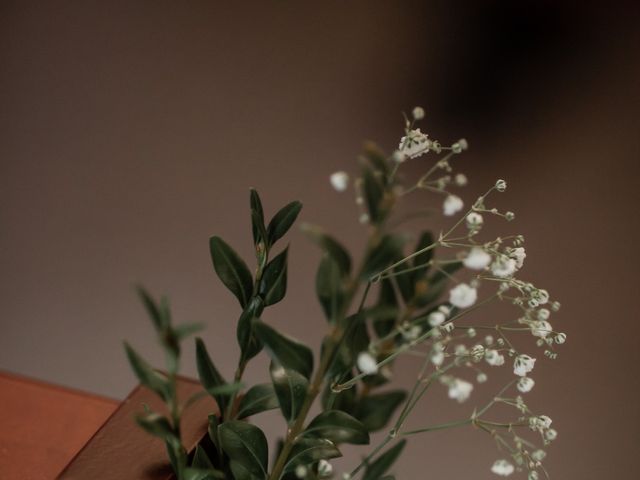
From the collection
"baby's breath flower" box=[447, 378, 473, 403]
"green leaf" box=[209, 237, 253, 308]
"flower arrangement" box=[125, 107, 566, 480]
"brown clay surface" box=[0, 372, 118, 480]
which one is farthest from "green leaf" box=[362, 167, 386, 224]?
"brown clay surface" box=[0, 372, 118, 480]

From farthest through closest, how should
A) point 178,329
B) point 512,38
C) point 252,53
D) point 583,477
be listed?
point 583,477 < point 252,53 < point 512,38 < point 178,329

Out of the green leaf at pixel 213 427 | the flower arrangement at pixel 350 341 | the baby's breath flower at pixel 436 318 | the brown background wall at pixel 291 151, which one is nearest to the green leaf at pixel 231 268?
the flower arrangement at pixel 350 341

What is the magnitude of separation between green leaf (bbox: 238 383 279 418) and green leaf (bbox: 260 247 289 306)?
0.09m

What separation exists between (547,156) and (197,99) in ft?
2.20

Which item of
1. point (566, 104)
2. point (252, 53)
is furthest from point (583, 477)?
point (252, 53)

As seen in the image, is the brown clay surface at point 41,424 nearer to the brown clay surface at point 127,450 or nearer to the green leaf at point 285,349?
the brown clay surface at point 127,450

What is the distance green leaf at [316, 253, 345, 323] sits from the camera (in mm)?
527

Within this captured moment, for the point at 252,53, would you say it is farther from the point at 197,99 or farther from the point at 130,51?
the point at 130,51

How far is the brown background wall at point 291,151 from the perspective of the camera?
4.49ft

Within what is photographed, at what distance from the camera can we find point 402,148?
64 cm

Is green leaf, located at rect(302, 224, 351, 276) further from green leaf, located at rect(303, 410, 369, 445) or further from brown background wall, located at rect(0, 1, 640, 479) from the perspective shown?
brown background wall, located at rect(0, 1, 640, 479)

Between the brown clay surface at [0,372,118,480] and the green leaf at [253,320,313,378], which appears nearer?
the green leaf at [253,320,313,378]

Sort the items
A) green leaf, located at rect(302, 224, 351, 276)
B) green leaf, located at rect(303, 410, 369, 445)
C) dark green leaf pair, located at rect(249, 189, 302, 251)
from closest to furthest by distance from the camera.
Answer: green leaf, located at rect(302, 224, 351, 276), green leaf, located at rect(303, 410, 369, 445), dark green leaf pair, located at rect(249, 189, 302, 251)

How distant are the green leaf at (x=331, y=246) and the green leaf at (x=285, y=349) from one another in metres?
0.08
